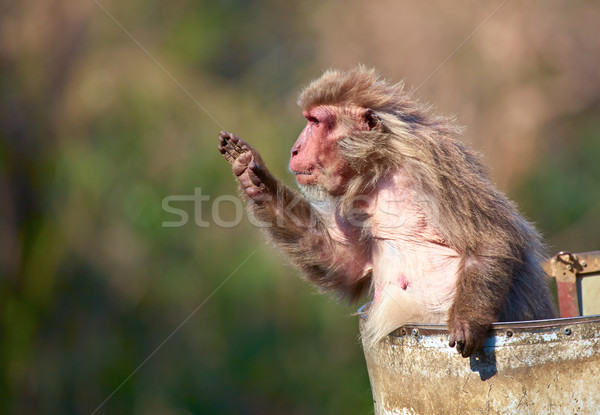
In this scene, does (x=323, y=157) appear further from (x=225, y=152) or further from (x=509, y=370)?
(x=509, y=370)

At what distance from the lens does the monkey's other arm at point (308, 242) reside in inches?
136

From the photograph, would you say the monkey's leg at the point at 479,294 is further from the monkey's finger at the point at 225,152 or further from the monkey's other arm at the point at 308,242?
the monkey's finger at the point at 225,152

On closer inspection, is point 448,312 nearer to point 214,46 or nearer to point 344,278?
point 344,278

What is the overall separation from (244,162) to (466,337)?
4.30ft

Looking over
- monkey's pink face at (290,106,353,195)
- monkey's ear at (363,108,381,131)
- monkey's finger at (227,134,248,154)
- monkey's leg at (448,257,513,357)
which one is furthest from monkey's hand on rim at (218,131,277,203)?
monkey's leg at (448,257,513,357)

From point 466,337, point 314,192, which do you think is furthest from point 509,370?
point 314,192

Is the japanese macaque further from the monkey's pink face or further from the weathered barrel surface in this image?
the weathered barrel surface

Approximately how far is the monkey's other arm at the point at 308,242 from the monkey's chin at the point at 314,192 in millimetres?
60

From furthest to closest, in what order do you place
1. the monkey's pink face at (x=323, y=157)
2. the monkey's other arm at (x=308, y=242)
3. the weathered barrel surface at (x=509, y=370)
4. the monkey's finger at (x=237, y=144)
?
the monkey's other arm at (x=308, y=242) < the monkey's pink face at (x=323, y=157) < the monkey's finger at (x=237, y=144) < the weathered barrel surface at (x=509, y=370)

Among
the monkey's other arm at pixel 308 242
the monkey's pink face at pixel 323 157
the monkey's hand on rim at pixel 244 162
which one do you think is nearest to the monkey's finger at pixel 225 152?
the monkey's hand on rim at pixel 244 162

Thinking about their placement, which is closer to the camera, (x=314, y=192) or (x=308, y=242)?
(x=314, y=192)

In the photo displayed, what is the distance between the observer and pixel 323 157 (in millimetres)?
3359

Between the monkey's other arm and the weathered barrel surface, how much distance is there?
992 millimetres

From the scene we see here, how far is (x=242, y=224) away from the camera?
7.83 meters
